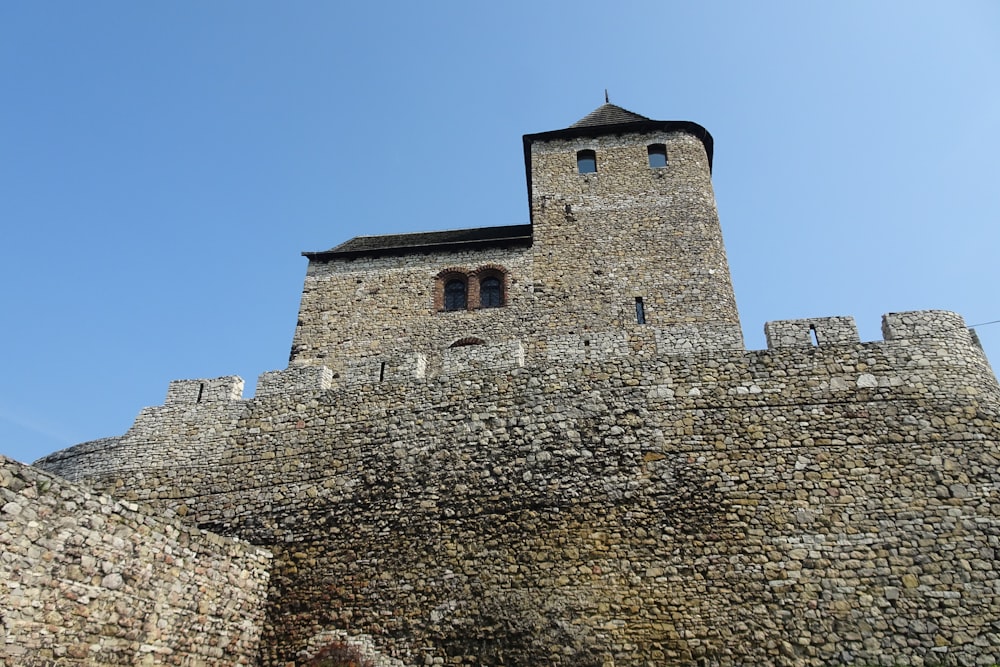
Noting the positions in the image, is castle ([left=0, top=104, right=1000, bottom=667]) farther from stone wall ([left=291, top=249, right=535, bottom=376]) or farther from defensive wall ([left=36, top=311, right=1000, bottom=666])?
stone wall ([left=291, top=249, right=535, bottom=376])

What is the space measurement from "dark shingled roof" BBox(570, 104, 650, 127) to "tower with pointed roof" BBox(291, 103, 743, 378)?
972 millimetres

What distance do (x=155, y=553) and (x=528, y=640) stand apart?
4.89 meters

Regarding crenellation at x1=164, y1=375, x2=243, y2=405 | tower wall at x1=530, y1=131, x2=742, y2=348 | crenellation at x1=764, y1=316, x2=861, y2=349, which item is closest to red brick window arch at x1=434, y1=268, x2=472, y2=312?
tower wall at x1=530, y1=131, x2=742, y2=348

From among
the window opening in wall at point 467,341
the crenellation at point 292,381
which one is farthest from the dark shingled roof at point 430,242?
the crenellation at point 292,381

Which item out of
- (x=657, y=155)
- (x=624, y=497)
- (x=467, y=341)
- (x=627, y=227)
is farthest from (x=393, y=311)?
(x=624, y=497)

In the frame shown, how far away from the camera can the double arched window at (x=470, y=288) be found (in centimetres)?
1781

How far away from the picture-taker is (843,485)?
9.32 metres

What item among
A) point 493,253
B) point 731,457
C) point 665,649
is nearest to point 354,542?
point 665,649

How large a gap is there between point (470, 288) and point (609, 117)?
8.23m

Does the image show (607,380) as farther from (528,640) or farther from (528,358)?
(528,358)

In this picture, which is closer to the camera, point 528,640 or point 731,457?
point 528,640

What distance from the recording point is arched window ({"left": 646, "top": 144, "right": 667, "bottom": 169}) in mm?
19688

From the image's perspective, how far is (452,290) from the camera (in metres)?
18.4

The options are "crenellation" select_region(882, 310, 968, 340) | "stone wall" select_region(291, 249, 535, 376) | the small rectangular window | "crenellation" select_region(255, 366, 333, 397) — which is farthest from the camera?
"stone wall" select_region(291, 249, 535, 376)
